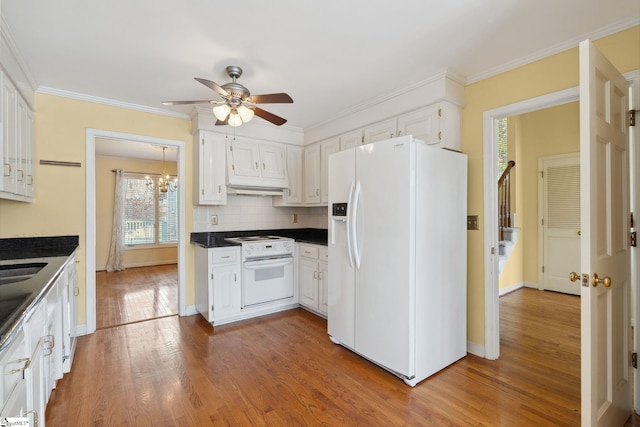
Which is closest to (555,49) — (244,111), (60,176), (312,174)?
(244,111)

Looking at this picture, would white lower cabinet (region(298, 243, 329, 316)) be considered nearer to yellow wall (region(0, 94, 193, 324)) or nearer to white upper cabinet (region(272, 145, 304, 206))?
white upper cabinet (region(272, 145, 304, 206))

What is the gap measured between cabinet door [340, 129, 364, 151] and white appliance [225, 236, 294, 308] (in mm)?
1425

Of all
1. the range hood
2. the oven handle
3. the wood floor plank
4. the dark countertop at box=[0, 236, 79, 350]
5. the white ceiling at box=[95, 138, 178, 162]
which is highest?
the white ceiling at box=[95, 138, 178, 162]

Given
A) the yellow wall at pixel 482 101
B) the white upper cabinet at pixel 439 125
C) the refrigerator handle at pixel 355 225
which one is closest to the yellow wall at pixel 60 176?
the refrigerator handle at pixel 355 225

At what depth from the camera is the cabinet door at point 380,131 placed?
3.06 meters

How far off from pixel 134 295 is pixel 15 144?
9.93ft

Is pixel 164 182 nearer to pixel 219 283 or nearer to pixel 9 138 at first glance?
pixel 219 283

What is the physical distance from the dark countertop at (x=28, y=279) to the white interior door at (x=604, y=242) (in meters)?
2.30

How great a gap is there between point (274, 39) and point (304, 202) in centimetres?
251

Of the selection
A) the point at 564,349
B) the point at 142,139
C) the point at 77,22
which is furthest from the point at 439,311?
the point at 142,139

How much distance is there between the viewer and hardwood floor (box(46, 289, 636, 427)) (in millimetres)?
1850

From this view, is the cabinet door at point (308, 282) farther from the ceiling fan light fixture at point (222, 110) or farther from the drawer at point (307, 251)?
the ceiling fan light fixture at point (222, 110)

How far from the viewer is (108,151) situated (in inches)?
236

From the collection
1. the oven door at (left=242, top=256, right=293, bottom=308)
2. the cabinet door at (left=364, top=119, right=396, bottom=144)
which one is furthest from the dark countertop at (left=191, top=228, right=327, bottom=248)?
the cabinet door at (left=364, top=119, right=396, bottom=144)
